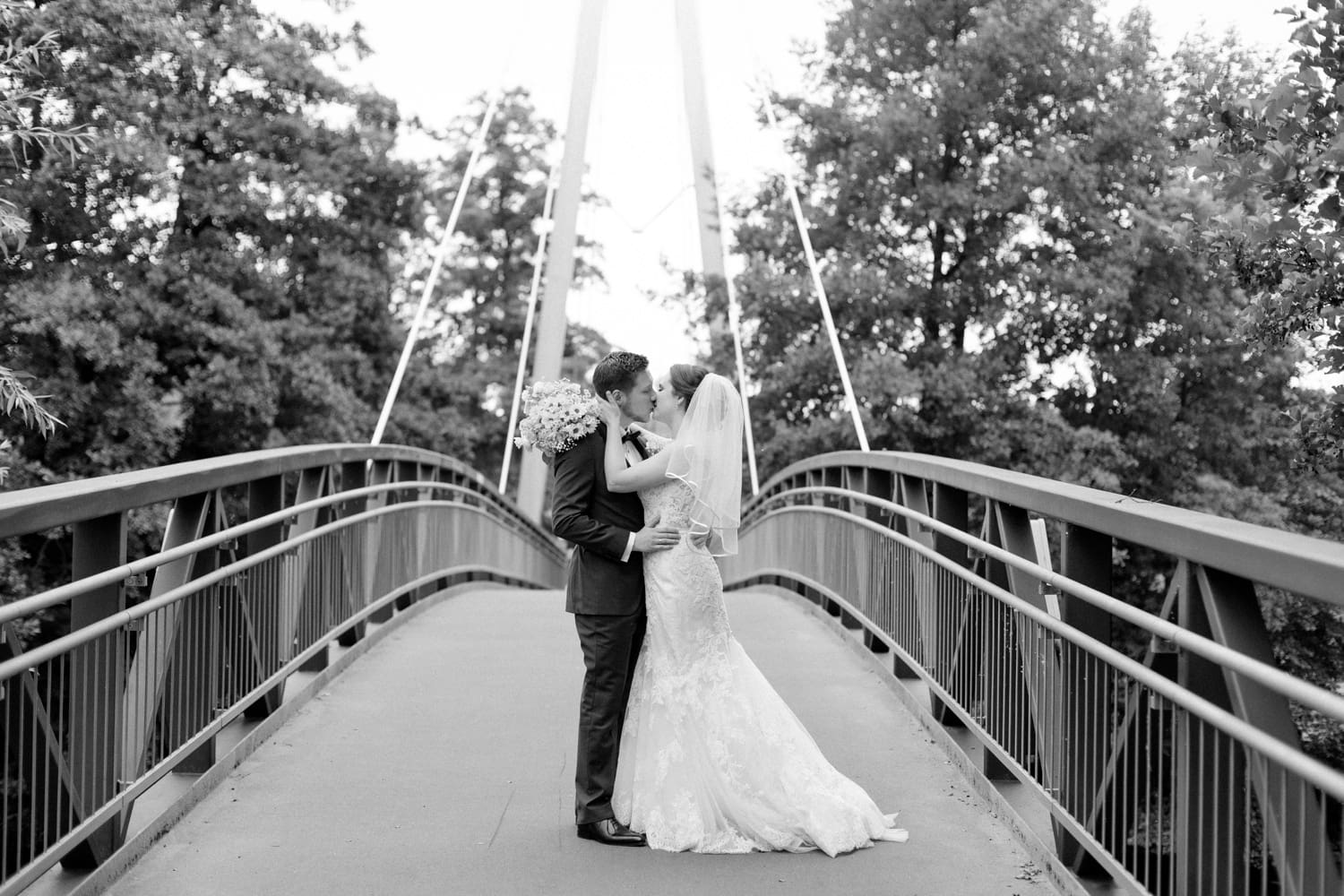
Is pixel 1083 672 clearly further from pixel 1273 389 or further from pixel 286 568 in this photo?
pixel 1273 389

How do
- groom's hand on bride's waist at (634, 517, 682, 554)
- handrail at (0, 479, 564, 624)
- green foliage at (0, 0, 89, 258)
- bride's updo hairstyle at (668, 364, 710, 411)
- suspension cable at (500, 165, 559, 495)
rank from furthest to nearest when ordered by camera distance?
suspension cable at (500, 165, 559, 495)
green foliage at (0, 0, 89, 258)
bride's updo hairstyle at (668, 364, 710, 411)
groom's hand on bride's waist at (634, 517, 682, 554)
handrail at (0, 479, 564, 624)

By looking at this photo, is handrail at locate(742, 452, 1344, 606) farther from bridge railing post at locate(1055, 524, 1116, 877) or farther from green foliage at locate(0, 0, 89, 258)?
green foliage at locate(0, 0, 89, 258)

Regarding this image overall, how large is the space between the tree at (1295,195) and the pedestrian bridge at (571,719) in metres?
2.10

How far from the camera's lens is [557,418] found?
464cm

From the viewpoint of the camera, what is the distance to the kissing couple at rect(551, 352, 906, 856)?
454 centimetres

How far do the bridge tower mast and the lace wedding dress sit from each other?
1559 centimetres

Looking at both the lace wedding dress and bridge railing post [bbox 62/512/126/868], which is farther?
the lace wedding dress

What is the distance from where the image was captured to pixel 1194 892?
311 cm

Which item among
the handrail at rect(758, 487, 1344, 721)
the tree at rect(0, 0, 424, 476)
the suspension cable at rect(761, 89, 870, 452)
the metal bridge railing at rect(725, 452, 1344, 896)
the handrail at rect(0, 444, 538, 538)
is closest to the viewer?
the handrail at rect(758, 487, 1344, 721)

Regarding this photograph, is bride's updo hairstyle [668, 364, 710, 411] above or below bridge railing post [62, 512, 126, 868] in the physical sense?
above

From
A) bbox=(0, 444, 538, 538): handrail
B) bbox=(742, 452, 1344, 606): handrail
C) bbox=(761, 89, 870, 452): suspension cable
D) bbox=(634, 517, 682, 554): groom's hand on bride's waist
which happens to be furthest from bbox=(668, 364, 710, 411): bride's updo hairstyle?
bbox=(761, 89, 870, 452): suspension cable

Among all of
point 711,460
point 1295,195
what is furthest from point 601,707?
point 1295,195

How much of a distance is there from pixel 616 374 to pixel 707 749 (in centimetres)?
116

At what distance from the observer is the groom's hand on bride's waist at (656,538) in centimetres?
471
